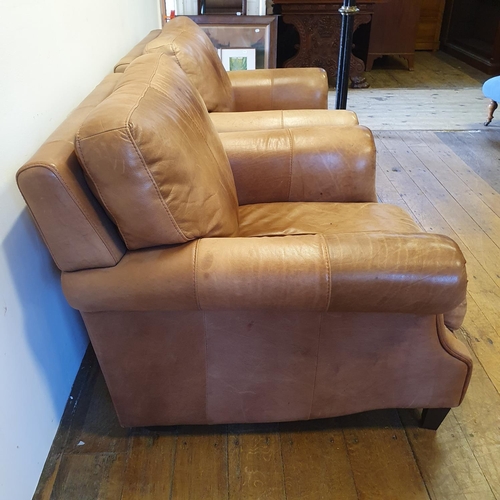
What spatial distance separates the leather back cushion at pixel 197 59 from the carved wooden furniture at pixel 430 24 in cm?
431

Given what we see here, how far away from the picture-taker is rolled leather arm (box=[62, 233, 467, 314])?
95cm

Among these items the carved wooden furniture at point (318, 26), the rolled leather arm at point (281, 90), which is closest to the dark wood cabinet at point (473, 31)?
the carved wooden furniture at point (318, 26)

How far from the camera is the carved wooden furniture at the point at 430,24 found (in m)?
5.40

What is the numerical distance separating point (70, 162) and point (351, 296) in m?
0.62

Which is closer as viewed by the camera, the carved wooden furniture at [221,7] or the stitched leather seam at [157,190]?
the stitched leather seam at [157,190]

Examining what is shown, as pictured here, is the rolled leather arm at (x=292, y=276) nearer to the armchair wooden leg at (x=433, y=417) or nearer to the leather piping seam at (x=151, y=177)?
the leather piping seam at (x=151, y=177)

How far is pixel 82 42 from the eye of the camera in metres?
1.53

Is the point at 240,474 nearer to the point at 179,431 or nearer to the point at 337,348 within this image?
the point at 179,431

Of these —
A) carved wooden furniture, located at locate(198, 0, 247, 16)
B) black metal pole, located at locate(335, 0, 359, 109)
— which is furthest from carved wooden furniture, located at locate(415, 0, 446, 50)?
black metal pole, located at locate(335, 0, 359, 109)

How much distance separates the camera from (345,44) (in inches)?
105

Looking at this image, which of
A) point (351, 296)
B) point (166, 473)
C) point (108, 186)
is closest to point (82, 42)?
point (108, 186)

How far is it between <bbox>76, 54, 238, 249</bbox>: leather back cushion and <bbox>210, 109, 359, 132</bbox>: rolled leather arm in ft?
2.01

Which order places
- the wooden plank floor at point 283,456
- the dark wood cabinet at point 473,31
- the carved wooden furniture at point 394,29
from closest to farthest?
the wooden plank floor at point 283,456 < the carved wooden furniture at point 394,29 < the dark wood cabinet at point 473,31

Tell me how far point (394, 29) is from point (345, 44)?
2.33 meters
